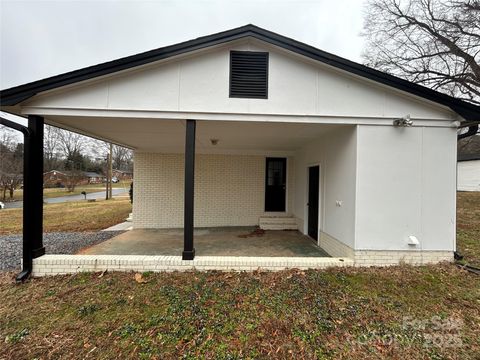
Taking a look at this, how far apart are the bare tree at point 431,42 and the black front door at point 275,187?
9279mm

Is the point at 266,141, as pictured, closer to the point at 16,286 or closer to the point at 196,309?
the point at 196,309

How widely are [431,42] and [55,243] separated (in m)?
17.7

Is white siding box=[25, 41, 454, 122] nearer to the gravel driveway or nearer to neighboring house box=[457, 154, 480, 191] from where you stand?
the gravel driveway

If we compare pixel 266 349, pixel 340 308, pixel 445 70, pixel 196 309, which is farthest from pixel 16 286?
pixel 445 70

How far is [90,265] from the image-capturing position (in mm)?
4176

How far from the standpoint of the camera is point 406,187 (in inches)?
175

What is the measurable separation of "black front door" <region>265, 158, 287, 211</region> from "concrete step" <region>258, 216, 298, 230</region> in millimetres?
572

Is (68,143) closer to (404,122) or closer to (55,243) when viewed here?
(55,243)

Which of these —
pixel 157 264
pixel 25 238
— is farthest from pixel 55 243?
pixel 157 264

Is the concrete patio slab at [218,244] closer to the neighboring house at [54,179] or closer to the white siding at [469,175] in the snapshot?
the white siding at [469,175]

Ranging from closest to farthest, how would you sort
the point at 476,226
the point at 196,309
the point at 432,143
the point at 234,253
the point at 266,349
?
the point at 266,349 → the point at 196,309 → the point at 432,143 → the point at 234,253 → the point at 476,226

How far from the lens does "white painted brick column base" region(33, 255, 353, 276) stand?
4.15 metres

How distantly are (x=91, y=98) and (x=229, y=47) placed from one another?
2.71 metres

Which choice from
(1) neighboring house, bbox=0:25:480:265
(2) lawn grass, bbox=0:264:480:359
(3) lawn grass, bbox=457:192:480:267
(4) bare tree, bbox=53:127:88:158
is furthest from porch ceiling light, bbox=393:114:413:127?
(4) bare tree, bbox=53:127:88:158
